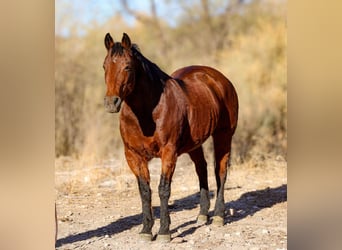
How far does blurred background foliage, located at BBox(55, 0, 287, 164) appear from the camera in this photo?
482 cm

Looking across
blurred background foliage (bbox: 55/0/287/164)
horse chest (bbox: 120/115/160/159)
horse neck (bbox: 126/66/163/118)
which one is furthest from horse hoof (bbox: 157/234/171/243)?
blurred background foliage (bbox: 55/0/287/164)

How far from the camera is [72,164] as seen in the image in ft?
14.1

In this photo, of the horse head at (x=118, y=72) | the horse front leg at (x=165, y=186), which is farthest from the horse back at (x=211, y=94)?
the horse head at (x=118, y=72)

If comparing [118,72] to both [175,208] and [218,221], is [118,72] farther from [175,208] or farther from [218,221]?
[175,208]

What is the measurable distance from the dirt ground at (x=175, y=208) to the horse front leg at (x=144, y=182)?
0.06 m

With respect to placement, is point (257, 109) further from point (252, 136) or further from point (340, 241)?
point (340, 241)

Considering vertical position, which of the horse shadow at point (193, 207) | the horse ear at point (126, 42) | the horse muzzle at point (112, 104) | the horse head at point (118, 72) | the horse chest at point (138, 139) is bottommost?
the horse shadow at point (193, 207)

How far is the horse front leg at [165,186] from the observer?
2.38 m

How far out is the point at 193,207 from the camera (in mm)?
3229

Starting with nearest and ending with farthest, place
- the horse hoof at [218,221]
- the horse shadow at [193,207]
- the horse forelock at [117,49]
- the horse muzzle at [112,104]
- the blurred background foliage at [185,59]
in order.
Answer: the horse muzzle at [112,104]
the horse forelock at [117,49]
the horse shadow at [193,207]
the horse hoof at [218,221]
the blurred background foliage at [185,59]

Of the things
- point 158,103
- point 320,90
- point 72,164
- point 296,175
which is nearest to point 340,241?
point 296,175

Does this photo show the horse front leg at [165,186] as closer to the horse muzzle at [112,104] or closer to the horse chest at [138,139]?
the horse chest at [138,139]

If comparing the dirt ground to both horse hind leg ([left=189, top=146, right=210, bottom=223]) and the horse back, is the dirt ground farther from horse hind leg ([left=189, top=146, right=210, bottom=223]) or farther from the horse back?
the horse back

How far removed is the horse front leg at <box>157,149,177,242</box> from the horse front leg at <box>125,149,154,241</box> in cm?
7
